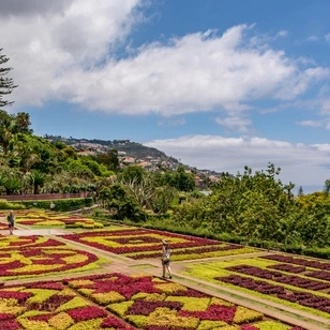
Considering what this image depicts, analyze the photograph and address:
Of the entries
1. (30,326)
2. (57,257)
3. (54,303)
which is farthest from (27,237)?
(30,326)

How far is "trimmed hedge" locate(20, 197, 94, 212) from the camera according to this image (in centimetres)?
5454

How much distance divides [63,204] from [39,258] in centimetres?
3883

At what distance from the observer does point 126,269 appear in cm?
1870

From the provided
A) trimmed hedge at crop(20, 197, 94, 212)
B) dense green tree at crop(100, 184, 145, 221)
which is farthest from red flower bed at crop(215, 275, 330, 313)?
trimmed hedge at crop(20, 197, 94, 212)

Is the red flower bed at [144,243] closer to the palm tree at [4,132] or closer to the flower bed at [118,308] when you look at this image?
the flower bed at [118,308]

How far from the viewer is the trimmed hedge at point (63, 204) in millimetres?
54541

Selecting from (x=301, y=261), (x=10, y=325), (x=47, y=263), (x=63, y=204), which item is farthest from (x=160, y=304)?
(x=63, y=204)

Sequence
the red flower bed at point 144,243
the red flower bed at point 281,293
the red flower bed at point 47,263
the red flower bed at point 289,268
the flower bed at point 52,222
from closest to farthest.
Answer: the red flower bed at point 281,293 < the red flower bed at point 47,263 < the red flower bed at point 289,268 < the red flower bed at point 144,243 < the flower bed at point 52,222

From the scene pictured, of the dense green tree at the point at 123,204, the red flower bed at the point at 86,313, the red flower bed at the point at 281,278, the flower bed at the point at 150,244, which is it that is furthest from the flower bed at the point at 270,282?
the dense green tree at the point at 123,204

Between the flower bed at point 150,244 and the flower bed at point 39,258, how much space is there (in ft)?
7.08

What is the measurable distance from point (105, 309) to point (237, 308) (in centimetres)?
374

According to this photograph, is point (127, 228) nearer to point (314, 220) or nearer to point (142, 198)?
point (314, 220)

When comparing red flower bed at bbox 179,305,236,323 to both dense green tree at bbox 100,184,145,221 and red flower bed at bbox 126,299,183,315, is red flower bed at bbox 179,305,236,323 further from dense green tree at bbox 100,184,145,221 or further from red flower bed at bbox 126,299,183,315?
dense green tree at bbox 100,184,145,221

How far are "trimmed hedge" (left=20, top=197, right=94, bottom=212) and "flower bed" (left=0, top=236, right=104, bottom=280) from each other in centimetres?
2904
